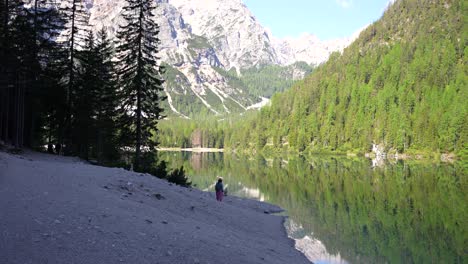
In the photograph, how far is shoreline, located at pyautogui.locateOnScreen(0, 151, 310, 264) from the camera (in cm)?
944

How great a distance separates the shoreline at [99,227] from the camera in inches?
372

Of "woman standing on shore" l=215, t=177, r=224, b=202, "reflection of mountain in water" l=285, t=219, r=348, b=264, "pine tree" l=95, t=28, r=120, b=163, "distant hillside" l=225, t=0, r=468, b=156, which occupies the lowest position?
"reflection of mountain in water" l=285, t=219, r=348, b=264

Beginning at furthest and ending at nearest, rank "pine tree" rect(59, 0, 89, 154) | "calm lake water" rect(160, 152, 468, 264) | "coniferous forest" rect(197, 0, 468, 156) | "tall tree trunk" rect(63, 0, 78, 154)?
"coniferous forest" rect(197, 0, 468, 156), "tall tree trunk" rect(63, 0, 78, 154), "pine tree" rect(59, 0, 89, 154), "calm lake water" rect(160, 152, 468, 264)

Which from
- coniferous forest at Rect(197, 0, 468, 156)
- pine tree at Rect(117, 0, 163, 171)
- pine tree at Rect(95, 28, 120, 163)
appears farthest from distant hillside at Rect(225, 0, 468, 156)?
pine tree at Rect(95, 28, 120, 163)

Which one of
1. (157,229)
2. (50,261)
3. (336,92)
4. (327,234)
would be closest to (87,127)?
(327,234)

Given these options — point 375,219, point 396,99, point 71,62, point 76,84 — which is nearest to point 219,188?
point 375,219

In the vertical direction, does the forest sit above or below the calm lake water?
above

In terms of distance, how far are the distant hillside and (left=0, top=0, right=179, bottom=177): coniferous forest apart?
90.9m

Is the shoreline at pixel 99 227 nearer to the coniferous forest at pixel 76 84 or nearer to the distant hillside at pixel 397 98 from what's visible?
the coniferous forest at pixel 76 84

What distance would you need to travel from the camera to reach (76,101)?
39812 millimetres

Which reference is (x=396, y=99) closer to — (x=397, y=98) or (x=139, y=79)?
(x=397, y=98)

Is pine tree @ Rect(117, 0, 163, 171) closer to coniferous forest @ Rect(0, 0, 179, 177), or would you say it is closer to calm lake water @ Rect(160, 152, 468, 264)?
coniferous forest @ Rect(0, 0, 179, 177)

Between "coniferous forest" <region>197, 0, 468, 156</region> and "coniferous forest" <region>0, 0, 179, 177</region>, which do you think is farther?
"coniferous forest" <region>197, 0, 468, 156</region>

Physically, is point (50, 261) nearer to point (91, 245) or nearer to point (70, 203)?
point (91, 245)
